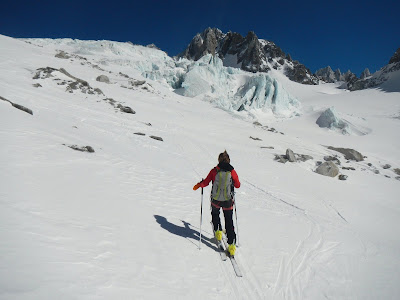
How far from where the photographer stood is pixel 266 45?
119938 millimetres

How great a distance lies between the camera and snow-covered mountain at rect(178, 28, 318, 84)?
10731cm

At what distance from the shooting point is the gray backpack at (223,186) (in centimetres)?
530

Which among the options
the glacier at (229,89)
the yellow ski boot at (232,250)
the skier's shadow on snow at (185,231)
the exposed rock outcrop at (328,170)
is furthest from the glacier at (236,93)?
the yellow ski boot at (232,250)

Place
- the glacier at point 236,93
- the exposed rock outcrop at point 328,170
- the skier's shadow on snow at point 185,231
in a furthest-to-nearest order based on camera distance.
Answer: the glacier at point 236,93
the exposed rock outcrop at point 328,170
the skier's shadow on snow at point 185,231

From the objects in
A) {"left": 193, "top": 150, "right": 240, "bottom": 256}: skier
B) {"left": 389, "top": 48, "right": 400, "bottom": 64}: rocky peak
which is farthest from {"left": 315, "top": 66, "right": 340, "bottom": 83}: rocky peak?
{"left": 193, "top": 150, "right": 240, "bottom": 256}: skier

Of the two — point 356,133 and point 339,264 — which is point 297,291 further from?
point 356,133

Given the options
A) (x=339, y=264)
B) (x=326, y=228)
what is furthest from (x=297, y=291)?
(x=326, y=228)

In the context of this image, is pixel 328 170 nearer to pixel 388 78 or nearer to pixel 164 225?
pixel 164 225

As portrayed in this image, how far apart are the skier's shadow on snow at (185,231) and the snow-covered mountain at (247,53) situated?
108 m

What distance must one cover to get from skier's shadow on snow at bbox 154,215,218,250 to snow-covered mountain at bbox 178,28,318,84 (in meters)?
108

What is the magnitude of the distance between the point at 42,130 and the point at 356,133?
3879cm

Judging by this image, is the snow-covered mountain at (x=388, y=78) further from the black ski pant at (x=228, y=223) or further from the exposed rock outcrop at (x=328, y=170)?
the black ski pant at (x=228, y=223)

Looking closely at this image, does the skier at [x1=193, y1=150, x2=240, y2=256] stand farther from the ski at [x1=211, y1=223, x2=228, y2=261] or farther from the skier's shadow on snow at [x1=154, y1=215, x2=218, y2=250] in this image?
the skier's shadow on snow at [x1=154, y1=215, x2=218, y2=250]

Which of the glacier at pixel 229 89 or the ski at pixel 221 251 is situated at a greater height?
the glacier at pixel 229 89
